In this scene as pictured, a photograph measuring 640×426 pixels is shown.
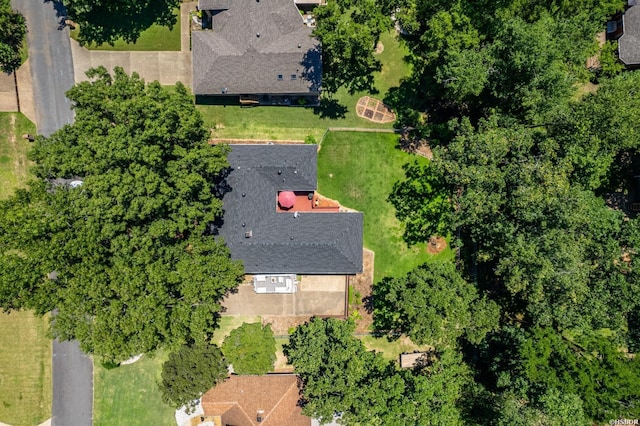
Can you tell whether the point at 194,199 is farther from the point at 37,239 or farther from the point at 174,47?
the point at 174,47

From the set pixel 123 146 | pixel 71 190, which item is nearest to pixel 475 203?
pixel 123 146

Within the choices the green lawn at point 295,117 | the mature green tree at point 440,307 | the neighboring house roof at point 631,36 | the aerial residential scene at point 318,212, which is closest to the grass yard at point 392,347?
the aerial residential scene at point 318,212

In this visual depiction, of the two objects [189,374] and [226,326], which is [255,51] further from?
[189,374]

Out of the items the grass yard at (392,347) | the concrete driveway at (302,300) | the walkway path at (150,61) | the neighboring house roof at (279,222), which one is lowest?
the grass yard at (392,347)

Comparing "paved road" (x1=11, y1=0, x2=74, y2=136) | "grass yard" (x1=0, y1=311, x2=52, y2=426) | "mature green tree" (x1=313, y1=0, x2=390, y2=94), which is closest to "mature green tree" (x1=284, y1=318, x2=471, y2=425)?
"mature green tree" (x1=313, y1=0, x2=390, y2=94)

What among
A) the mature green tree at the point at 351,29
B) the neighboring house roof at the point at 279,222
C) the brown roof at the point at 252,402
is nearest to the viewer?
the mature green tree at the point at 351,29

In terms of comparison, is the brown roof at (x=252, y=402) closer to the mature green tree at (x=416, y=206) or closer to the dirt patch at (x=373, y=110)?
the mature green tree at (x=416, y=206)

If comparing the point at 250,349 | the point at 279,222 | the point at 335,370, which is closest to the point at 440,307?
the point at 335,370
